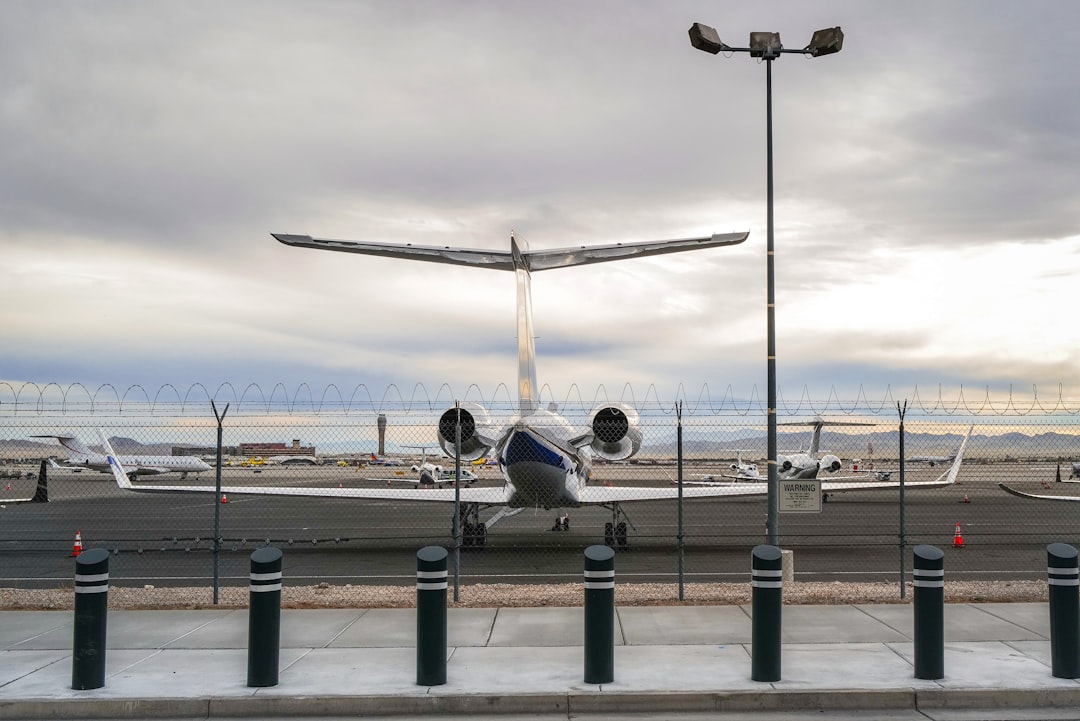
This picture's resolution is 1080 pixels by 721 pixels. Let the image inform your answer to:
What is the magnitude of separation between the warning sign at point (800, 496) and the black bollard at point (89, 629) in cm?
837

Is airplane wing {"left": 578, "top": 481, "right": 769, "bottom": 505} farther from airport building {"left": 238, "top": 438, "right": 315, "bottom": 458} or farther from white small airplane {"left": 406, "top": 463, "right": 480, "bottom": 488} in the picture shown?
white small airplane {"left": 406, "top": 463, "right": 480, "bottom": 488}

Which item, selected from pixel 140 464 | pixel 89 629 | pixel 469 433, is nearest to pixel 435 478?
pixel 140 464

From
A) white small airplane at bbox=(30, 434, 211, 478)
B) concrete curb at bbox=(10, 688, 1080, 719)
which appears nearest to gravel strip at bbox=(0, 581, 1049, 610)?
concrete curb at bbox=(10, 688, 1080, 719)

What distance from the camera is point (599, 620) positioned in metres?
7.56

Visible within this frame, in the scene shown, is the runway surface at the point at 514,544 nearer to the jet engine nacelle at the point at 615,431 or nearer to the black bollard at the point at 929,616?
the jet engine nacelle at the point at 615,431

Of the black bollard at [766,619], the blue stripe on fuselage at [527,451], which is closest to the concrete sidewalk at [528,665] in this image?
the black bollard at [766,619]

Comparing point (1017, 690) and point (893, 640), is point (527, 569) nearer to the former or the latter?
point (893, 640)

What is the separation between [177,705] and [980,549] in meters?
18.7

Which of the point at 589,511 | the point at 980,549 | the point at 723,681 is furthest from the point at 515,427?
the point at 589,511

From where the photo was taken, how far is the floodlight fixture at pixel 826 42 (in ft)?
40.4

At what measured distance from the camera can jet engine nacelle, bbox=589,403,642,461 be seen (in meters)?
19.0

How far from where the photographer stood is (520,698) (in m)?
7.24

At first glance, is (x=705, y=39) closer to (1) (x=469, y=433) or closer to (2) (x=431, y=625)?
(2) (x=431, y=625)

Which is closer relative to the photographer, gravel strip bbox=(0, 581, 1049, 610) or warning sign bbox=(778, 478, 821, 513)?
gravel strip bbox=(0, 581, 1049, 610)
